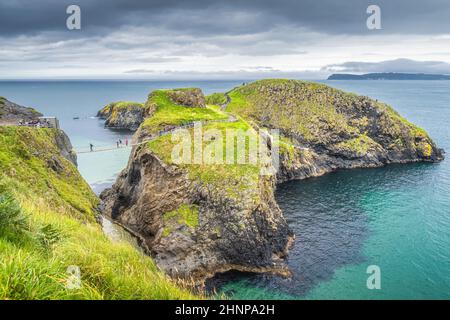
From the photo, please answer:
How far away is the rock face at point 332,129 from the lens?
10962 centimetres

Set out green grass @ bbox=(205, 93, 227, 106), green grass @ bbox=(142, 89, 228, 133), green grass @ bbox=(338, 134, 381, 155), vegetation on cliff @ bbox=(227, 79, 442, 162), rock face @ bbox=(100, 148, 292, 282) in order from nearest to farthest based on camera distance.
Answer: rock face @ bbox=(100, 148, 292, 282)
green grass @ bbox=(142, 89, 228, 133)
green grass @ bbox=(338, 134, 381, 155)
vegetation on cliff @ bbox=(227, 79, 442, 162)
green grass @ bbox=(205, 93, 227, 106)

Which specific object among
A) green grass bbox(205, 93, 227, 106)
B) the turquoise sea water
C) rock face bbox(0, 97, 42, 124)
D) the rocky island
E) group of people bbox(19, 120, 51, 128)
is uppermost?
green grass bbox(205, 93, 227, 106)

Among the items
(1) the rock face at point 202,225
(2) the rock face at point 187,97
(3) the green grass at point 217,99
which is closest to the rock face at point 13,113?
(1) the rock face at point 202,225

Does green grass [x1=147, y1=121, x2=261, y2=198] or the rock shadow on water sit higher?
green grass [x1=147, y1=121, x2=261, y2=198]

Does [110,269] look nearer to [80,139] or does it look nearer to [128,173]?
[128,173]

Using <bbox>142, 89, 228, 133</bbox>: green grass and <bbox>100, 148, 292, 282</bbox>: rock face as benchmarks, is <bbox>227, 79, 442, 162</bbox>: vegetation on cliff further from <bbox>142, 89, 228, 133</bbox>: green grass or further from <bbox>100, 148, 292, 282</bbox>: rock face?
<bbox>100, 148, 292, 282</bbox>: rock face

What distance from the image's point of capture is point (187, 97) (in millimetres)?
92938

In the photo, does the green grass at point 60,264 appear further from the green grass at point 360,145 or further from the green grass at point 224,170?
the green grass at point 360,145

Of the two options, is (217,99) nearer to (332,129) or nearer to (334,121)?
(334,121)

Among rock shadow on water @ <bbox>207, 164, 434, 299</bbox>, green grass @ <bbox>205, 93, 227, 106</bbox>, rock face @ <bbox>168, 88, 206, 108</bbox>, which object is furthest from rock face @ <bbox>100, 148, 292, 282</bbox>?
green grass @ <bbox>205, 93, 227, 106</bbox>

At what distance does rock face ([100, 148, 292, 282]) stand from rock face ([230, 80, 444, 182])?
44.9 m

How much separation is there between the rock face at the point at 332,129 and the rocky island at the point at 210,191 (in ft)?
1.37

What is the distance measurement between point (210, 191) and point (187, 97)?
43.5 m

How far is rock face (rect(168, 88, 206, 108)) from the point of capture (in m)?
92.2
